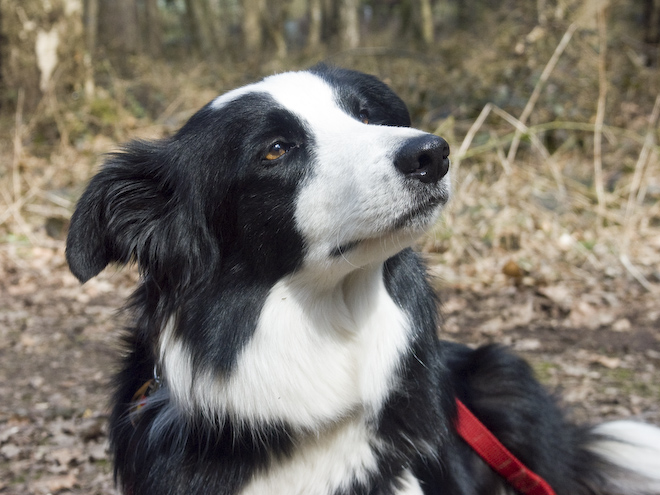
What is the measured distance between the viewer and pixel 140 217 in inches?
97.6

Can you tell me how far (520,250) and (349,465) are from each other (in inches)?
190

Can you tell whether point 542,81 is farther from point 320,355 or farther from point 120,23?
point 120,23

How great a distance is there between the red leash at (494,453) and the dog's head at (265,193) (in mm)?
974

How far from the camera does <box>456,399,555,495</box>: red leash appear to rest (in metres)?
2.74

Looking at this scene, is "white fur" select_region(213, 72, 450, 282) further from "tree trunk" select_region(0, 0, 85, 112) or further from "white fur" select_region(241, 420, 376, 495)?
"tree trunk" select_region(0, 0, 85, 112)

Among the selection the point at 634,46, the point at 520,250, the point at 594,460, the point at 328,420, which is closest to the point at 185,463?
the point at 328,420

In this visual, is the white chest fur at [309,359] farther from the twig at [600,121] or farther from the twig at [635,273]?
the twig at [600,121]

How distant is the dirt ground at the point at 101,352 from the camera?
3.57m

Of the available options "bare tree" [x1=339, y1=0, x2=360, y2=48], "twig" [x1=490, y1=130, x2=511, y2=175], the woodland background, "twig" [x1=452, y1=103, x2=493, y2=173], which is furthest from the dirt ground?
"bare tree" [x1=339, y1=0, x2=360, y2=48]

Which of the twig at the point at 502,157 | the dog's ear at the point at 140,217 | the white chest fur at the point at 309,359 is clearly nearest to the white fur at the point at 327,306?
the white chest fur at the point at 309,359

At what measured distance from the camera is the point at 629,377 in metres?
4.18

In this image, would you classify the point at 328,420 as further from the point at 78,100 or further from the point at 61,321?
the point at 78,100

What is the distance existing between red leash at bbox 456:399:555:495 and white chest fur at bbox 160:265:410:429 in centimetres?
56

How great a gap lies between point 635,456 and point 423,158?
187 centimetres
